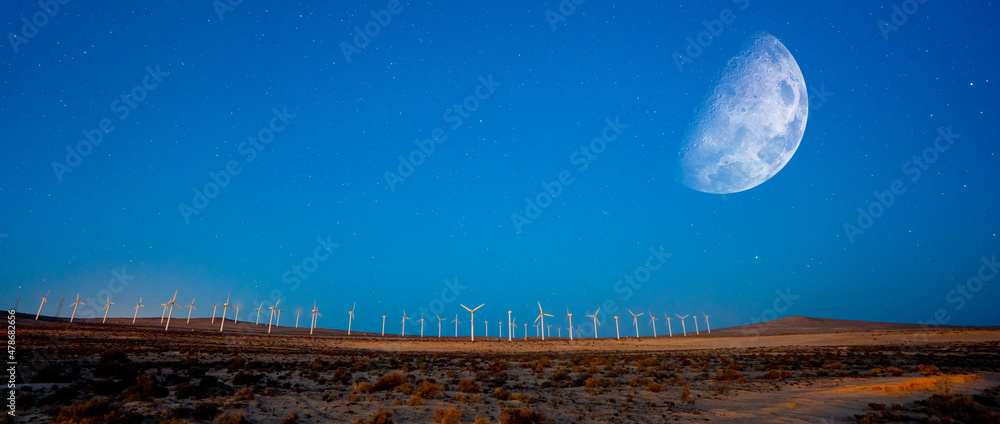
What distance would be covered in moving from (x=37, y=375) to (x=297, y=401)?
42.9 feet

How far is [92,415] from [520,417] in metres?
13.8

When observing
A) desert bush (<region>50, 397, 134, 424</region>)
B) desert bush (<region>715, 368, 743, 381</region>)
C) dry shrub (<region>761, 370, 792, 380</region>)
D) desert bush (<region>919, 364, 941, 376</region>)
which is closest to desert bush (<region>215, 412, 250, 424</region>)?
desert bush (<region>50, 397, 134, 424</region>)

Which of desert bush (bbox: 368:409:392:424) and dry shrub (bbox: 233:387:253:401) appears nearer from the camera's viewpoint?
desert bush (bbox: 368:409:392:424)

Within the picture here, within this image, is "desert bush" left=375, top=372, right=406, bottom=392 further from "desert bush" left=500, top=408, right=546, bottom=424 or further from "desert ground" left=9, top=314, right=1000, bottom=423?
"desert bush" left=500, top=408, right=546, bottom=424

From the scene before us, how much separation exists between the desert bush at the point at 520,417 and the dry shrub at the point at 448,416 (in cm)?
164

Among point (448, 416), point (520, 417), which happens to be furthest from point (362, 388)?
point (520, 417)

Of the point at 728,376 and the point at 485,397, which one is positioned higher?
the point at 485,397

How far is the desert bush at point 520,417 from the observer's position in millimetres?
14273

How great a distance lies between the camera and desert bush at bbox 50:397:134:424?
493 inches

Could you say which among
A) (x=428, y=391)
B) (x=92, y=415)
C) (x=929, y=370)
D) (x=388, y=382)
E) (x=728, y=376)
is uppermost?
(x=92, y=415)

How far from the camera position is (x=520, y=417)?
47.5 feet

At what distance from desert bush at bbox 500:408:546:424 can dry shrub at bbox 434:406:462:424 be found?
1.64 meters

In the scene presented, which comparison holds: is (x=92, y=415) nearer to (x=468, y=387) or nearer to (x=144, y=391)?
(x=144, y=391)

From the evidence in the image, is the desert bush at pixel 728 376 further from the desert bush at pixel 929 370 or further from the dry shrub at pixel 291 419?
the dry shrub at pixel 291 419
